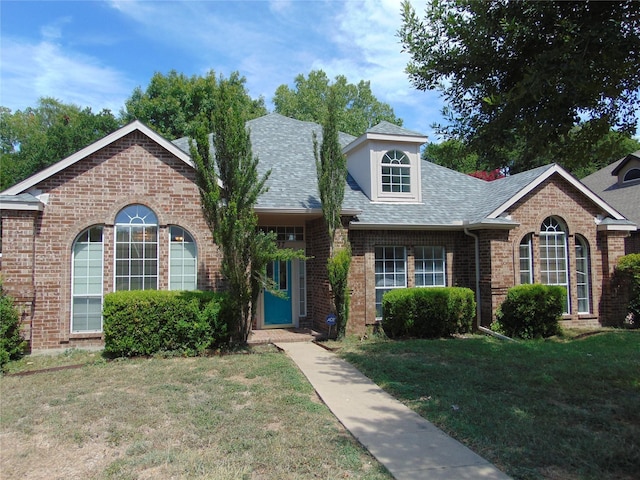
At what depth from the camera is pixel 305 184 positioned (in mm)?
13727

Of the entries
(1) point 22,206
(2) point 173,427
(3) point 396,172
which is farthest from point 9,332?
(3) point 396,172

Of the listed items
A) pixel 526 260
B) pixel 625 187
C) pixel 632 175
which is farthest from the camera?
pixel 632 175

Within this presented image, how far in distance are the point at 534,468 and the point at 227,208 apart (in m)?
7.12

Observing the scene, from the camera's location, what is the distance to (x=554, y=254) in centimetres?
1398

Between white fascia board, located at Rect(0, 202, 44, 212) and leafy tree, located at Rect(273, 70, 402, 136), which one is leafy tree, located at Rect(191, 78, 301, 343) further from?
leafy tree, located at Rect(273, 70, 402, 136)

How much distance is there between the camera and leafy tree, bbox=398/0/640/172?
18.9 feet

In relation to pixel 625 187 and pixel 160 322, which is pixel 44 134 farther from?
pixel 625 187

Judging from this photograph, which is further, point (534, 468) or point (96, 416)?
point (96, 416)

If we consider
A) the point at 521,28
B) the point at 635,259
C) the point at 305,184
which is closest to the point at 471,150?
the point at 521,28

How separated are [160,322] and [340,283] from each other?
13.8 feet

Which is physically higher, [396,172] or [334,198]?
[396,172]

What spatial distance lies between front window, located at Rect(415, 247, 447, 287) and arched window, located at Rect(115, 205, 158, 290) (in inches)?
280

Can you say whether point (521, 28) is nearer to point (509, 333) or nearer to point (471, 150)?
point (471, 150)

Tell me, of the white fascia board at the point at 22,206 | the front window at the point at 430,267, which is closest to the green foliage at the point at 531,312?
the front window at the point at 430,267
